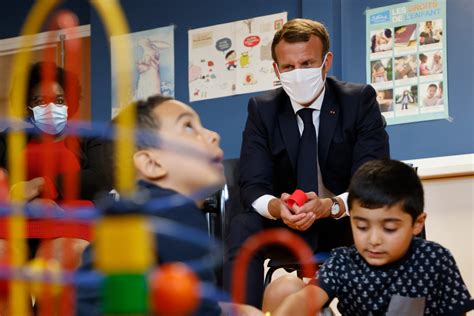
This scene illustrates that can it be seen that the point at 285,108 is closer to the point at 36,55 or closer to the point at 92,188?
the point at 92,188

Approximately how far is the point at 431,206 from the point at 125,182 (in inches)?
121

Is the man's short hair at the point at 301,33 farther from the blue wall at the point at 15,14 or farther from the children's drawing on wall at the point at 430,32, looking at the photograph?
the blue wall at the point at 15,14

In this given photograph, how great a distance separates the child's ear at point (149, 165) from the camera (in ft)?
4.67

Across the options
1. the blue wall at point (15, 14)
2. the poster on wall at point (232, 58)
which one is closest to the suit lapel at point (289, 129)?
the poster on wall at point (232, 58)

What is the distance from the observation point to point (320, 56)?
2.61 meters

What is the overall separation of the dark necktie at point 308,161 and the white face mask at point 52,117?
61 cm

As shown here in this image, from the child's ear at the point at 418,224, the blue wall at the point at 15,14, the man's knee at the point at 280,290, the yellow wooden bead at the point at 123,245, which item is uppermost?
the blue wall at the point at 15,14

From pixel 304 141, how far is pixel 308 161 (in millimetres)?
60

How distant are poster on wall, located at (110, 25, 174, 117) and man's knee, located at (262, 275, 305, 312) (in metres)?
2.45

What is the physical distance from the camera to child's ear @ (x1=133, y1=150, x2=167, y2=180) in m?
1.42

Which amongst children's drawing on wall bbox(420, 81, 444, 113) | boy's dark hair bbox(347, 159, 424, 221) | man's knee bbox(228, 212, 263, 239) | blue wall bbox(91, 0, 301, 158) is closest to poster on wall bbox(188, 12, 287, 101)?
blue wall bbox(91, 0, 301, 158)

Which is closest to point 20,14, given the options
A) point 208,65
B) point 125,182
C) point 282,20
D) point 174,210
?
point 208,65

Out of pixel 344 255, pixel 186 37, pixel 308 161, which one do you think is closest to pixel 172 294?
pixel 344 255

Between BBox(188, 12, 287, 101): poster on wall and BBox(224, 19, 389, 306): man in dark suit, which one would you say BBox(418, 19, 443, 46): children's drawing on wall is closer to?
BBox(188, 12, 287, 101): poster on wall
